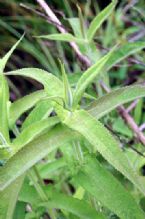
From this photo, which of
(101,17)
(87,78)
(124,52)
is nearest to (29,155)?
(87,78)

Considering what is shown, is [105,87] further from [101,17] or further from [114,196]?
[114,196]

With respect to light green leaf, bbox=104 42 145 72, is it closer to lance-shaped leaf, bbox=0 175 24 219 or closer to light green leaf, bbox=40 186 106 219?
light green leaf, bbox=40 186 106 219

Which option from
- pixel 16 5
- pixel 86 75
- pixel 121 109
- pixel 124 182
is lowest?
pixel 124 182

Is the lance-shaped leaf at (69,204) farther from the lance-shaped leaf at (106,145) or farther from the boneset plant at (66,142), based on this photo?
the lance-shaped leaf at (106,145)

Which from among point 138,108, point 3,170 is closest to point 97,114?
point 3,170

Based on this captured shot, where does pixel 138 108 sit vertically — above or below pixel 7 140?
below

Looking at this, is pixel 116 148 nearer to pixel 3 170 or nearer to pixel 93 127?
pixel 93 127

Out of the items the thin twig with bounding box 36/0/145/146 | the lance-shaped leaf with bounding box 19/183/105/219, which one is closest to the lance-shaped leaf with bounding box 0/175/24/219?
the lance-shaped leaf with bounding box 19/183/105/219
